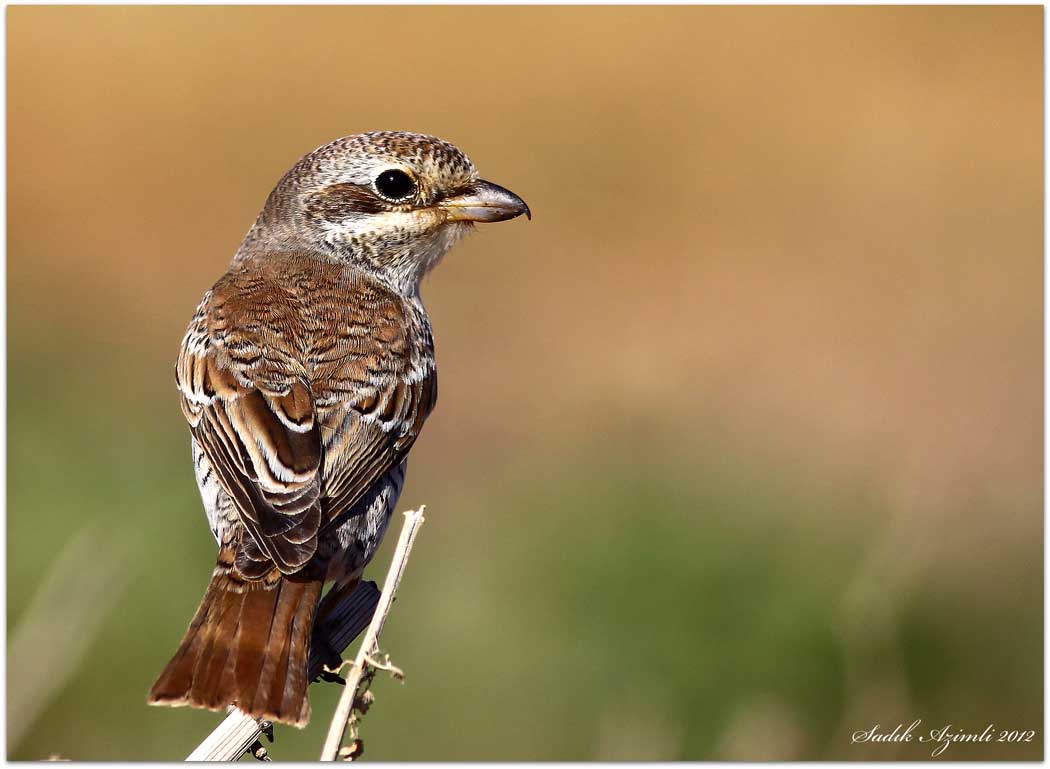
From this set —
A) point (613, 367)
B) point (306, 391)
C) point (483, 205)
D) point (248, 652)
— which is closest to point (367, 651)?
point (248, 652)

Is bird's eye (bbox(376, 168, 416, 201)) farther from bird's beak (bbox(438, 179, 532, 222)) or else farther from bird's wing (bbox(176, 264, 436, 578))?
bird's wing (bbox(176, 264, 436, 578))

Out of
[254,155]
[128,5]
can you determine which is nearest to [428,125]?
[254,155]

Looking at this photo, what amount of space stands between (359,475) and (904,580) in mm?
2083

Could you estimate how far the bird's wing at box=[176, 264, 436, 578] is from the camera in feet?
10.3

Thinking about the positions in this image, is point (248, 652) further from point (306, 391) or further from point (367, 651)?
point (306, 391)

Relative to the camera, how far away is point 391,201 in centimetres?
402

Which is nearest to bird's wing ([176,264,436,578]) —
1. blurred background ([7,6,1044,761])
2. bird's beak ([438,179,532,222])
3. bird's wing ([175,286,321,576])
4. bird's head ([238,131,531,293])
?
bird's wing ([175,286,321,576])

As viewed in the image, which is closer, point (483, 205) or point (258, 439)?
point (258, 439)

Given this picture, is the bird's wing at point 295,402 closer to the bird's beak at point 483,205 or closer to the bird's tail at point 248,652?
the bird's tail at point 248,652

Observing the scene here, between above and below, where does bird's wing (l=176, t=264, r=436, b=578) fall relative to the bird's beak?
below

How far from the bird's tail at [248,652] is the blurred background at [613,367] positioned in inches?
25.2

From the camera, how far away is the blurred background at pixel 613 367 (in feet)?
14.7

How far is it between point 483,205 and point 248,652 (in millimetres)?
1550

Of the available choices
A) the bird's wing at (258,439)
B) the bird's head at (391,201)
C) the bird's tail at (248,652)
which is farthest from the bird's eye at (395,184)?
the bird's tail at (248,652)
